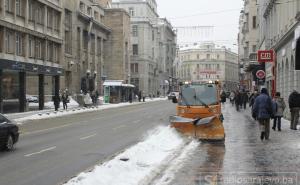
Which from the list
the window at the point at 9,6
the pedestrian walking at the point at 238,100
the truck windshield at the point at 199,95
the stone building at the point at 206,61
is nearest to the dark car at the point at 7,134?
the truck windshield at the point at 199,95

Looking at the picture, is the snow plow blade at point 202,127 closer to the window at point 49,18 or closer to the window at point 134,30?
the window at point 49,18

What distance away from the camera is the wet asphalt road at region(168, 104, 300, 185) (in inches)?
461

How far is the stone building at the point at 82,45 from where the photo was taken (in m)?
76.1

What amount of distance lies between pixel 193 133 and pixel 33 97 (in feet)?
158

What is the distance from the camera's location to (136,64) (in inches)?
5261

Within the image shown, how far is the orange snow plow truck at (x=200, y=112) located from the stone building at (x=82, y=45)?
1712 inches

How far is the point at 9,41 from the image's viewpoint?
47.8m

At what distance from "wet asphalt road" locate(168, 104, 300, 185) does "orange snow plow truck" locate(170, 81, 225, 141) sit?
2.44 ft

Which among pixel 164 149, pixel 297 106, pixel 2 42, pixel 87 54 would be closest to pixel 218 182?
pixel 164 149

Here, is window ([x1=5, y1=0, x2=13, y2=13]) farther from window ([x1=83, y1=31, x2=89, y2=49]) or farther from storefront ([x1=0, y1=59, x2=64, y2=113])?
window ([x1=83, y1=31, x2=89, y2=49])

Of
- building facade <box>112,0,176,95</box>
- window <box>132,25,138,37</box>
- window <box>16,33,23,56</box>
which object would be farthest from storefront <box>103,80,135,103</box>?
window <box>132,25,138,37</box>

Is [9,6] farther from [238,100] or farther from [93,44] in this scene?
[93,44]

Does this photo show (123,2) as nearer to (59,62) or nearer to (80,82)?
(80,82)

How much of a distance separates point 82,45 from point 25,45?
3422cm
